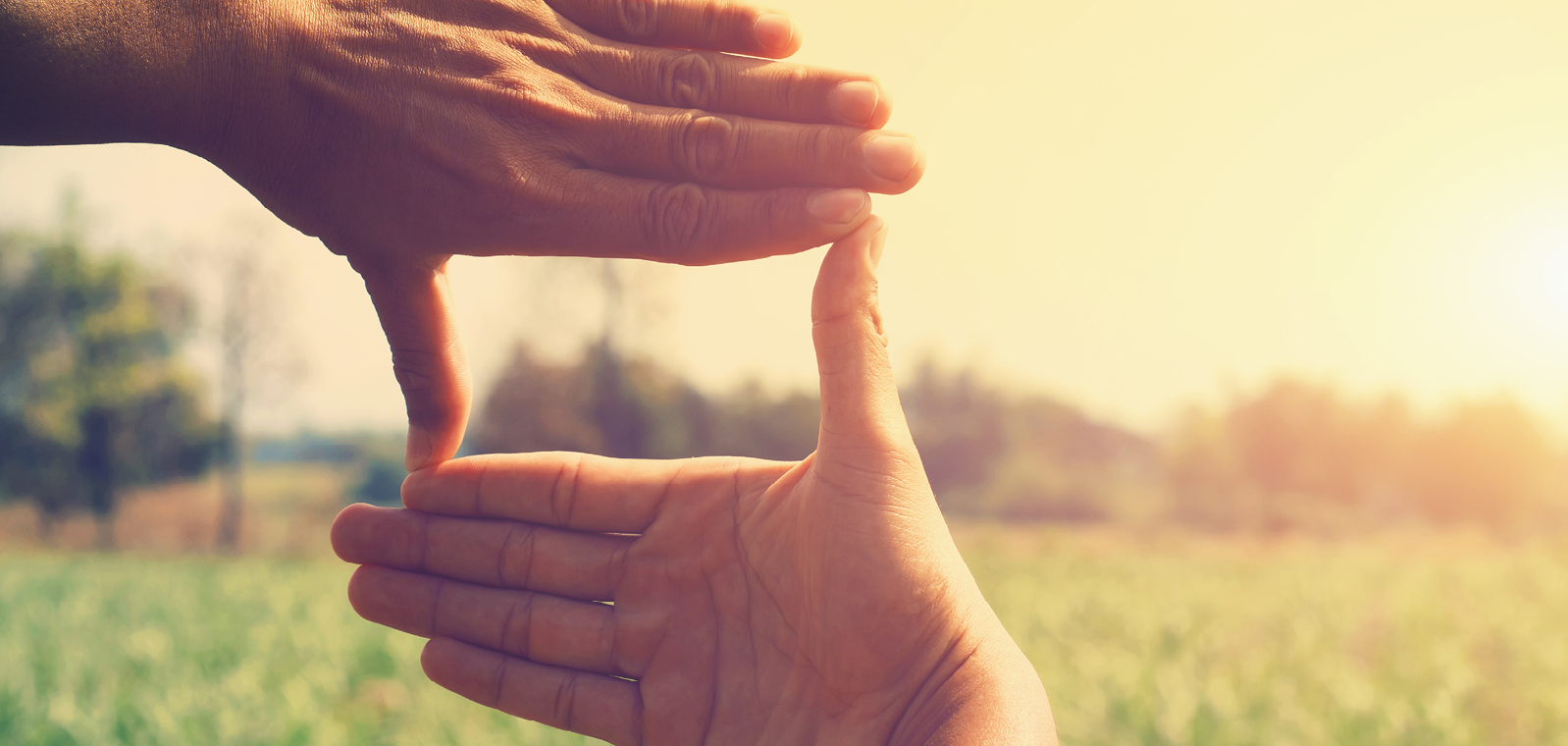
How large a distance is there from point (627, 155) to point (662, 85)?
0.69 feet

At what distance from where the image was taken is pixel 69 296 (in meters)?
31.2

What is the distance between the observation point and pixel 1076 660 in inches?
359

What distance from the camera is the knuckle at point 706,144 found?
6.88 ft

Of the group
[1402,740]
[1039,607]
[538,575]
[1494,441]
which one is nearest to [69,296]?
[1039,607]

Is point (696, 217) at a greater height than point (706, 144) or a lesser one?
lesser

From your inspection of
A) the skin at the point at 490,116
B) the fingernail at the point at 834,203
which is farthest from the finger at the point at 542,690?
the fingernail at the point at 834,203

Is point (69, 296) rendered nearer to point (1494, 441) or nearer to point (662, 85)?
point (662, 85)

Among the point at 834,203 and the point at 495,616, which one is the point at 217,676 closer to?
the point at 495,616

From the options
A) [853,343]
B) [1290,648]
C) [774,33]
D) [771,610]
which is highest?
[774,33]

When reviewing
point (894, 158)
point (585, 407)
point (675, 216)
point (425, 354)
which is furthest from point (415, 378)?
point (585, 407)

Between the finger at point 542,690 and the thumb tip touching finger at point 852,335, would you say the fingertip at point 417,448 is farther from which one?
the thumb tip touching finger at point 852,335

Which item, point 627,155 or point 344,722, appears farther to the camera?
point 344,722

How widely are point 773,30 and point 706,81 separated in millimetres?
224

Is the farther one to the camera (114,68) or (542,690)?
(542,690)
